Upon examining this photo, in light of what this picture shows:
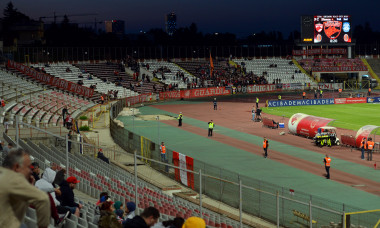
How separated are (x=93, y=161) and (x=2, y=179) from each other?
68.1ft

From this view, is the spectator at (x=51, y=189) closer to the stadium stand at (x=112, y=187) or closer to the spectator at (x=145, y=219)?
the spectator at (x=145, y=219)

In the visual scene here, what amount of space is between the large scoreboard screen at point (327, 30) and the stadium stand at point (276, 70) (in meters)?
8.29

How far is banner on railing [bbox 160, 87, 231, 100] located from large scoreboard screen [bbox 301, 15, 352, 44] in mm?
22993

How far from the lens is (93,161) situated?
24.5 m

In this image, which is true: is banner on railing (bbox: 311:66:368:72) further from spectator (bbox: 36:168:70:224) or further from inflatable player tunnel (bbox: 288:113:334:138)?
spectator (bbox: 36:168:70:224)

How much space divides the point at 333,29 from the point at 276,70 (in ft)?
49.3

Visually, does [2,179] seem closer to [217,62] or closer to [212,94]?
[212,94]

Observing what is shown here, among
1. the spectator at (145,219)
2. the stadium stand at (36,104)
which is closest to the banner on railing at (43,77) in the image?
the stadium stand at (36,104)

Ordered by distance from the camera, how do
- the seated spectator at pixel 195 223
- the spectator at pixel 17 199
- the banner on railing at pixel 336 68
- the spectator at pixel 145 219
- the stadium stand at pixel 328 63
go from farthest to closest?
1. the stadium stand at pixel 328 63
2. the banner on railing at pixel 336 68
3. the spectator at pixel 145 219
4. the seated spectator at pixel 195 223
5. the spectator at pixel 17 199

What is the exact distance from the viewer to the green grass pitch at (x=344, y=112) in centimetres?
5375

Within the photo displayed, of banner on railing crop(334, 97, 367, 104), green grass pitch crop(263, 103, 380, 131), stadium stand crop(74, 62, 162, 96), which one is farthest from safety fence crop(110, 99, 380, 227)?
stadium stand crop(74, 62, 162, 96)

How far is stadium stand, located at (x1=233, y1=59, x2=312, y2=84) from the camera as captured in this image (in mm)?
106750

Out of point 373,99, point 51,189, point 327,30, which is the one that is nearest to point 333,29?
point 327,30

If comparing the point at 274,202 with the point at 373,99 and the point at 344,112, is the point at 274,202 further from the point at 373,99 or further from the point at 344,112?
the point at 373,99
